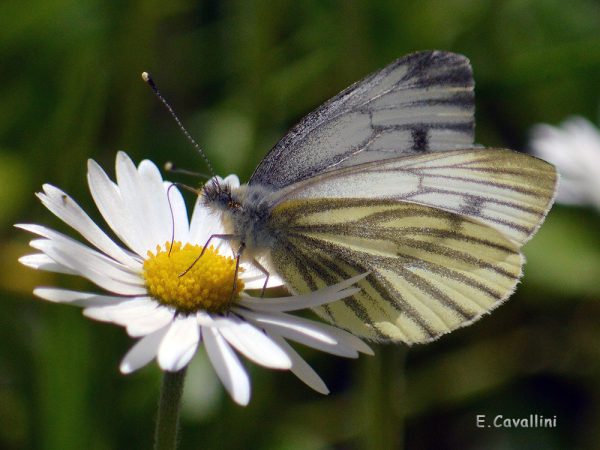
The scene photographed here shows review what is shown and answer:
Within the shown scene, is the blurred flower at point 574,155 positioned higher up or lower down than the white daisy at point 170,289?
higher up

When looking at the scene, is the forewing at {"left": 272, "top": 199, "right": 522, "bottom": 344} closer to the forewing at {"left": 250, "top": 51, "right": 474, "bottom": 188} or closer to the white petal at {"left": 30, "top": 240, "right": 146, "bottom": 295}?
the forewing at {"left": 250, "top": 51, "right": 474, "bottom": 188}

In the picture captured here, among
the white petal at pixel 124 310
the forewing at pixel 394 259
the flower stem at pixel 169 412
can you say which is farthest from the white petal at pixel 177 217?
the flower stem at pixel 169 412

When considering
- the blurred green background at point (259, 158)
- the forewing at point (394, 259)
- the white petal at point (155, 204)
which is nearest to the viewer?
the forewing at point (394, 259)

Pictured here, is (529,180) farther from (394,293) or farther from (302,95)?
(302,95)

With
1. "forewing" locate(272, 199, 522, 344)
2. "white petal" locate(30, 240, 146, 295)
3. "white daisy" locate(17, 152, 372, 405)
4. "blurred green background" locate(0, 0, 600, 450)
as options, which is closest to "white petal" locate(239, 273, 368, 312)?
"white daisy" locate(17, 152, 372, 405)

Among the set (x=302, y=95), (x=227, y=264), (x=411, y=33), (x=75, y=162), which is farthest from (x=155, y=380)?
(x=411, y=33)

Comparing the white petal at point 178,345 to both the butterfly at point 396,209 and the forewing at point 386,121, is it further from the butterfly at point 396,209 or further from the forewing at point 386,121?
the forewing at point 386,121
